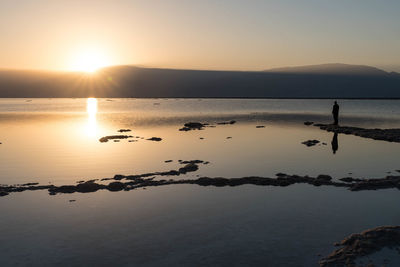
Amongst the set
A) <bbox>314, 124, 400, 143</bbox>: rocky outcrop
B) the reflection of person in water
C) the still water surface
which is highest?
<bbox>314, 124, 400, 143</bbox>: rocky outcrop

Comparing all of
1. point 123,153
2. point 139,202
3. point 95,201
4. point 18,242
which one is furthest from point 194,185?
point 123,153

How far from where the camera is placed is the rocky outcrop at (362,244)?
11.1 m

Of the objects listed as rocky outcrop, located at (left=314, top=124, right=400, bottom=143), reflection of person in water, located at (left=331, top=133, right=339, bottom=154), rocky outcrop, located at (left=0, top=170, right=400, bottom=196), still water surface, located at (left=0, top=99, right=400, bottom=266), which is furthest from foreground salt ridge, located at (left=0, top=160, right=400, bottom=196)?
rocky outcrop, located at (left=314, top=124, right=400, bottom=143)

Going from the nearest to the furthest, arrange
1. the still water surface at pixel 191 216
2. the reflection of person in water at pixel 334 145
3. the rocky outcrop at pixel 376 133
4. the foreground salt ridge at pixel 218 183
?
1. the still water surface at pixel 191 216
2. the foreground salt ridge at pixel 218 183
3. the reflection of person in water at pixel 334 145
4. the rocky outcrop at pixel 376 133

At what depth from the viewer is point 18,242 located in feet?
42.8

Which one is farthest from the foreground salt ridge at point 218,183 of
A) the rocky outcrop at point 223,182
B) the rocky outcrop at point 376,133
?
the rocky outcrop at point 376,133

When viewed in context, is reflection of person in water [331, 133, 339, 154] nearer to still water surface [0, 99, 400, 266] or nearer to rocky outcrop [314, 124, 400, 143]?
still water surface [0, 99, 400, 266]

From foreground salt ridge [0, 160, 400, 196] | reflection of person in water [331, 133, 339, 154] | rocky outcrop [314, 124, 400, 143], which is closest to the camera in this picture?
foreground salt ridge [0, 160, 400, 196]

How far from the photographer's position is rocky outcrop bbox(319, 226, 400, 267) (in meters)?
11.1

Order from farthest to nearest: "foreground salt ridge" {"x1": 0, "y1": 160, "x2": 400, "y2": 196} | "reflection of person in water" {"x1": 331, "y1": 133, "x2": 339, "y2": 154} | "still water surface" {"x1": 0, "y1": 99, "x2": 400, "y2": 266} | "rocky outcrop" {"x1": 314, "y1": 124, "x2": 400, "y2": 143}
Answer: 1. "rocky outcrop" {"x1": 314, "y1": 124, "x2": 400, "y2": 143}
2. "reflection of person in water" {"x1": 331, "y1": 133, "x2": 339, "y2": 154}
3. "foreground salt ridge" {"x1": 0, "y1": 160, "x2": 400, "y2": 196}
4. "still water surface" {"x1": 0, "y1": 99, "x2": 400, "y2": 266}

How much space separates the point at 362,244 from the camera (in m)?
12.0

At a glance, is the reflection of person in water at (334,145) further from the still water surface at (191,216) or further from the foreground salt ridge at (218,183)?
the foreground salt ridge at (218,183)

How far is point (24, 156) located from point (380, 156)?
30.1 m

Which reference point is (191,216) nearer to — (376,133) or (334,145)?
(334,145)
